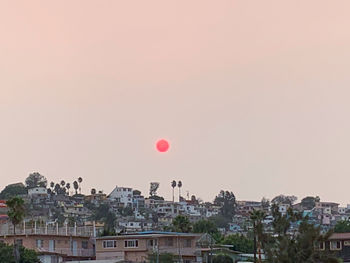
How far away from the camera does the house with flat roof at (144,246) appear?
98188mm

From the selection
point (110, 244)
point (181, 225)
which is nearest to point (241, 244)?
point (181, 225)

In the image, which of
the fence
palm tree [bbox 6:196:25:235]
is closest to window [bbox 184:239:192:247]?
the fence

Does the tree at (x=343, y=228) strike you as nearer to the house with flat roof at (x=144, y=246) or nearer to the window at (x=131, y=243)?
the house with flat roof at (x=144, y=246)

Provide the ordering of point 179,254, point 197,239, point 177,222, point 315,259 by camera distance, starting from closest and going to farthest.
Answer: point 315,259, point 179,254, point 197,239, point 177,222

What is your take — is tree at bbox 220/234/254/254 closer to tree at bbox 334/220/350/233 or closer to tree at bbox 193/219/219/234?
→ tree at bbox 193/219/219/234

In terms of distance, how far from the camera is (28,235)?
10025 cm

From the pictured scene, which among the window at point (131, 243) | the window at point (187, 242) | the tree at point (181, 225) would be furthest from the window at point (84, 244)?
the tree at point (181, 225)

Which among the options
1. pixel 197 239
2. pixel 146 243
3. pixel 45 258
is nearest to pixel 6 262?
pixel 45 258

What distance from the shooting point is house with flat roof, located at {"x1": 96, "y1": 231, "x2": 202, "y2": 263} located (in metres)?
98.2

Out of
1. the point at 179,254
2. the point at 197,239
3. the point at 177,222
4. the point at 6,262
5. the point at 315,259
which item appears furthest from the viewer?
the point at 177,222

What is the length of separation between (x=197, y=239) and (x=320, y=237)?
132ft

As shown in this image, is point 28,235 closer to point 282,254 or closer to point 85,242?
point 85,242

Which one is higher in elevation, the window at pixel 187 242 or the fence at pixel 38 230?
the fence at pixel 38 230

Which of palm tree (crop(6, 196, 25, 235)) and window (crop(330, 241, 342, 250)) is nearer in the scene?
palm tree (crop(6, 196, 25, 235))
